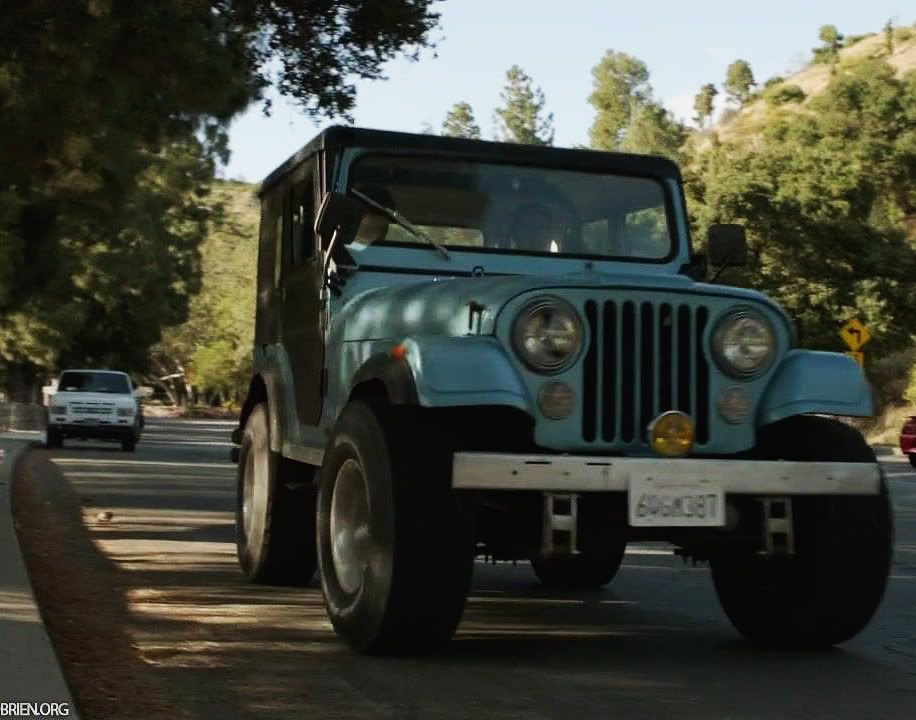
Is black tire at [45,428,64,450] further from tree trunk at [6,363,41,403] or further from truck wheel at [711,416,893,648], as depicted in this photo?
truck wheel at [711,416,893,648]

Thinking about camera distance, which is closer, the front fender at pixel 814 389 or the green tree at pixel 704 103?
the front fender at pixel 814 389

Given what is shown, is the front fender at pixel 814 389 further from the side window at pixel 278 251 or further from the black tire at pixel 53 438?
the black tire at pixel 53 438

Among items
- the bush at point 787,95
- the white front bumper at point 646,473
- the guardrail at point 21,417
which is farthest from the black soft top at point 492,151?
the bush at point 787,95

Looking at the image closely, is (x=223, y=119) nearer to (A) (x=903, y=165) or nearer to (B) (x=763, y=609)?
(B) (x=763, y=609)

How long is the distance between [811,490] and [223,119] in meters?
11.9

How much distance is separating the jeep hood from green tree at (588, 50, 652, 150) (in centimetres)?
13401

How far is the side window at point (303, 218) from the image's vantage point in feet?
32.1

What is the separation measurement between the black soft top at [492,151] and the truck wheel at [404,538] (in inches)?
80.9

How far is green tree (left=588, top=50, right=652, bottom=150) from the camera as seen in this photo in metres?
142

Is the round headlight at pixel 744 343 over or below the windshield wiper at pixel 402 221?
below

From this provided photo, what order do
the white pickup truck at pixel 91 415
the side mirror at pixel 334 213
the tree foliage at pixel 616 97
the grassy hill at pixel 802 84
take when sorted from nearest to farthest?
the side mirror at pixel 334 213 → the white pickup truck at pixel 91 415 → the tree foliage at pixel 616 97 → the grassy hill at pixel 802 84

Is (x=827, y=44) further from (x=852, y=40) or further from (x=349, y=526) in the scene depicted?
(x=349, y=526)

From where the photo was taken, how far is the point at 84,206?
2478 cm

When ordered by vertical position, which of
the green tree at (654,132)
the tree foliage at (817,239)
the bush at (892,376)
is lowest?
the bush at (892,376)
